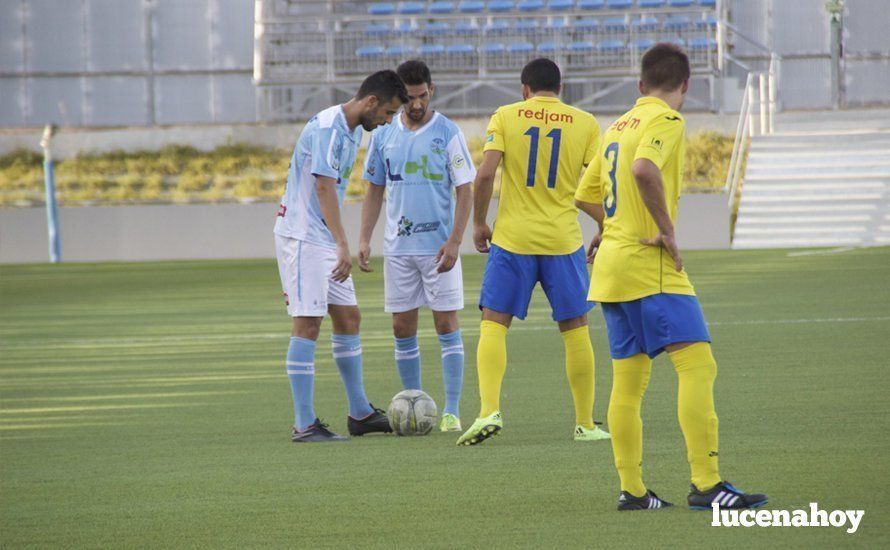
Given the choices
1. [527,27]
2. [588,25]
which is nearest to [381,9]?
[527,27]

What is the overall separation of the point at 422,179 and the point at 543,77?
0.96 metres

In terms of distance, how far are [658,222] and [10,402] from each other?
18.9ft

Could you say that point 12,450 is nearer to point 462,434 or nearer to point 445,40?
point 462,434

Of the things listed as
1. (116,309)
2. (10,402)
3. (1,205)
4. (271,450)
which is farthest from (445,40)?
(271,450)

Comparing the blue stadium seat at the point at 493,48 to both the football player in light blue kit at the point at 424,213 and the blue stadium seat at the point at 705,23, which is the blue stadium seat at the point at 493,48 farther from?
the football player in light blue kit at the point at 424,213

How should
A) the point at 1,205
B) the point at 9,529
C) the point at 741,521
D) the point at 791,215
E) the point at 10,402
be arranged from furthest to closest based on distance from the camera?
the point at 1,205 → the point at 791,215 → the point at 10,402 → the point at 9,529 → the point at 741,521

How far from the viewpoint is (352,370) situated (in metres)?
7.75

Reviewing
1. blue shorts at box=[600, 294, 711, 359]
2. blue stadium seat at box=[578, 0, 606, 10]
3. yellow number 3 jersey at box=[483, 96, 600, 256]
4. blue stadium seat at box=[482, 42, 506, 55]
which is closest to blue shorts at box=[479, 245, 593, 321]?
yellow number 3 jersey at box=[483, 96, 600, 256]

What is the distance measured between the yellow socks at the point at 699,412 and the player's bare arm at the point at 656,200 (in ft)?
1.12

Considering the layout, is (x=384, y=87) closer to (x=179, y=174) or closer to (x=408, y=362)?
(x=408, y=362)

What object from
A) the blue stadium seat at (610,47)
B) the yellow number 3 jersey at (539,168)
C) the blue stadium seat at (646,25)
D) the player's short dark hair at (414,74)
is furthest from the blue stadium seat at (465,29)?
the yellow number 3 jersey at (539,168)

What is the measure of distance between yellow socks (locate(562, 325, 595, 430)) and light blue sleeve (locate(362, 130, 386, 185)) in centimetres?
143

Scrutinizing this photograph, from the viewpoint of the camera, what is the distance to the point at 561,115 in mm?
7121

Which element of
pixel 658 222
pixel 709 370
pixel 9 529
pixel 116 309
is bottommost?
pixel 116 309
